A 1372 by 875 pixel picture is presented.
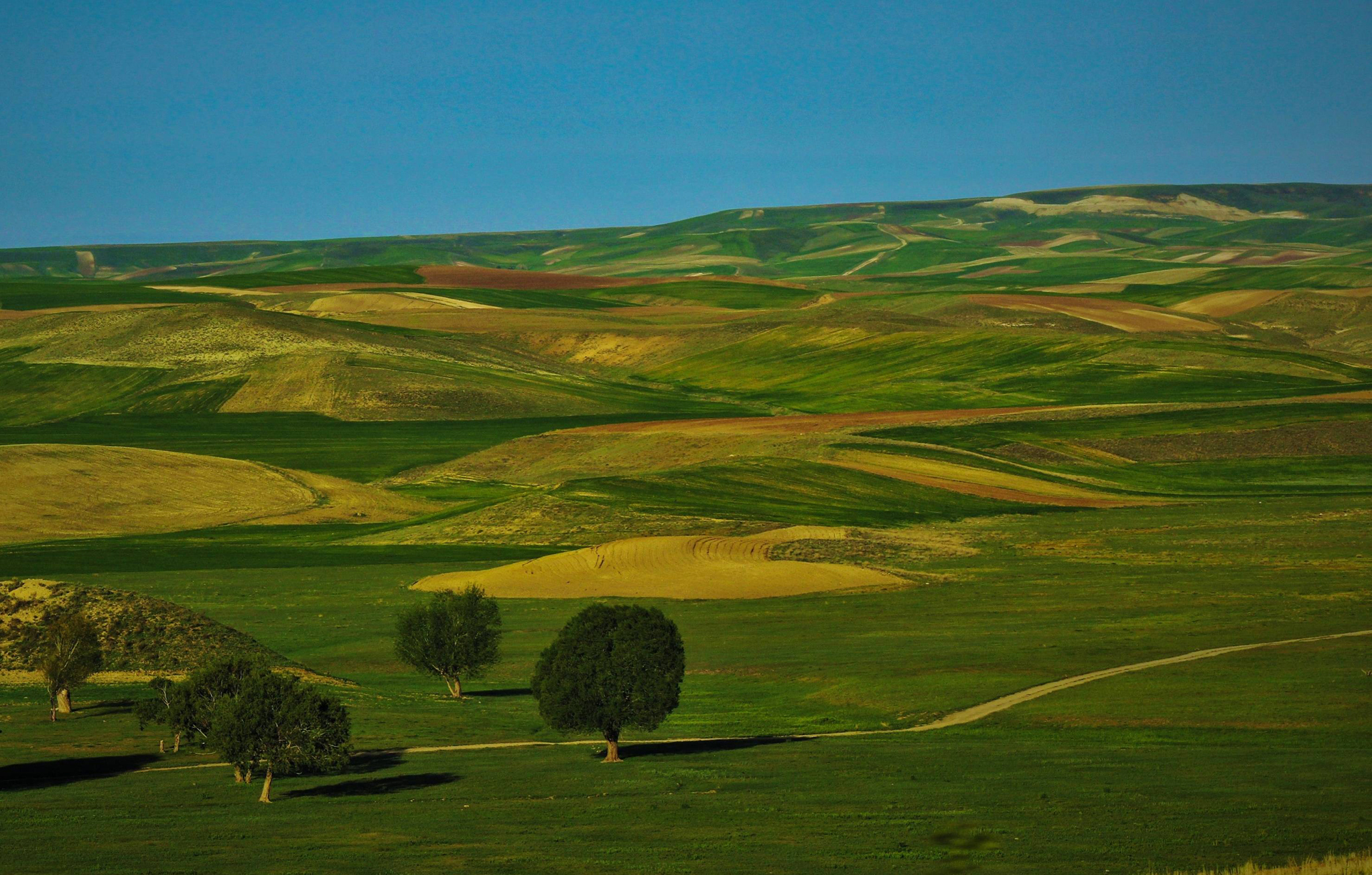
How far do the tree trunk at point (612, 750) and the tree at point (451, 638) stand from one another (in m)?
14.8

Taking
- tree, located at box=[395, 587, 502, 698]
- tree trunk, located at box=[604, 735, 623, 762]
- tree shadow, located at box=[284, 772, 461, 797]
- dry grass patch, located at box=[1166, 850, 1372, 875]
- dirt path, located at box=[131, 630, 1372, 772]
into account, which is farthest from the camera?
tree, located at box=[395, 587, 502, 698]

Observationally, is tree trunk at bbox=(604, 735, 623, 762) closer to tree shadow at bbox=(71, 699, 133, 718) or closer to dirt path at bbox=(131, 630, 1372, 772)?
dirt path at bbox=(131, 630, 1372, 772)

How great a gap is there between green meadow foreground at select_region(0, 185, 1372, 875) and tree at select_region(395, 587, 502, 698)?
134 cm

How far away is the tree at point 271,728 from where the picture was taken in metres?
40.6

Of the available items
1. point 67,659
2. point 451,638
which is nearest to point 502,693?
point 451,638

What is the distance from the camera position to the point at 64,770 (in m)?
43.1

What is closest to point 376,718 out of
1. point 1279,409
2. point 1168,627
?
point 1168,627

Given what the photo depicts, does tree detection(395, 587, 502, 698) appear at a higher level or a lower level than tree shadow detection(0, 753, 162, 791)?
higher

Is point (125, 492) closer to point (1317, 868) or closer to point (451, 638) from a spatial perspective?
point (451, 638)

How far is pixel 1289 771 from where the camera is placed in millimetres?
38844

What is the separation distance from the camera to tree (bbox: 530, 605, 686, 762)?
4625 centimetres

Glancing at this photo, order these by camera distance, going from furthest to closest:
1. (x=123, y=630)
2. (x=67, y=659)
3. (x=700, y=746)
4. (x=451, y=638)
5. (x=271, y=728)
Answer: (x=123, y=630) < (x=451, y=638) < (x=67, y=659) < (x=700, y=746) < (x=271, y=728)

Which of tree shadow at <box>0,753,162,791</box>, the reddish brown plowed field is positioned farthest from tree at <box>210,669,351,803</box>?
the reddish brown plowed field

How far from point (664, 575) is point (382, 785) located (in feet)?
141
